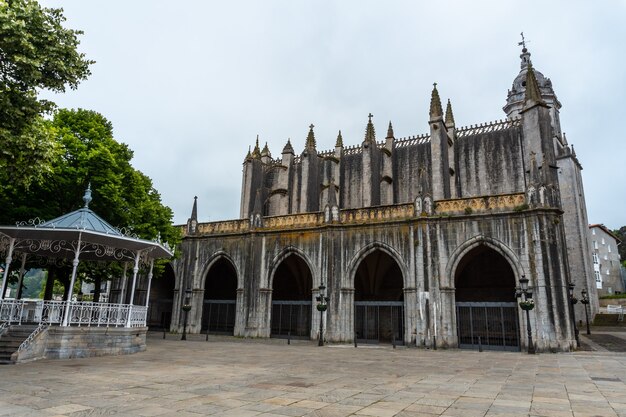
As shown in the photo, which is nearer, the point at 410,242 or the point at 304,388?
the point at 304,388

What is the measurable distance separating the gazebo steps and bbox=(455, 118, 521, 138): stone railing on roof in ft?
90.1

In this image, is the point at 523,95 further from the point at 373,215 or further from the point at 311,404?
the point at 311,404

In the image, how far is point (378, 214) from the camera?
77.7 ft

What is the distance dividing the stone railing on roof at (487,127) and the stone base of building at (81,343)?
24.8m

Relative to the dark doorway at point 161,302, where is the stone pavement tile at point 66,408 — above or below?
below

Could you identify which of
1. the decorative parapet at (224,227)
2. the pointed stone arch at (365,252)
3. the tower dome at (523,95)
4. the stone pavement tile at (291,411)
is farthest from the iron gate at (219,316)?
the tower dome at (523,95)

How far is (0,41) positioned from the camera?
9805 mm

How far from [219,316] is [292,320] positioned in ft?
17.1

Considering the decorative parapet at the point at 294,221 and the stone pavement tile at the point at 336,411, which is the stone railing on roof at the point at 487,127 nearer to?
the decorative parapet at the point at 294,221

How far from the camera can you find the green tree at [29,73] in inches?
399

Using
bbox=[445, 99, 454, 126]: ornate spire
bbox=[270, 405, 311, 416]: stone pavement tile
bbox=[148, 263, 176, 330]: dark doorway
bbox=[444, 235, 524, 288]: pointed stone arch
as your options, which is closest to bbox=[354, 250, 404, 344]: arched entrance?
bbox=[444, 235, 524, 288]: pointed stone arch

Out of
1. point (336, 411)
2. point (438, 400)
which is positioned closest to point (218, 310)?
point (438, 400)

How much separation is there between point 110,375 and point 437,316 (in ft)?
51.4

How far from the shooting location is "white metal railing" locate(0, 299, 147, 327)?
13.9 meters
